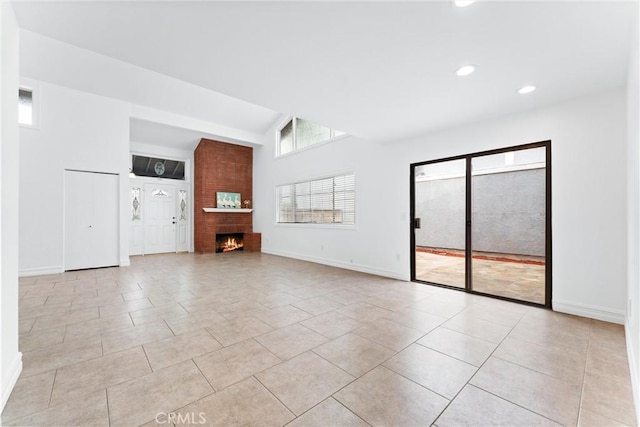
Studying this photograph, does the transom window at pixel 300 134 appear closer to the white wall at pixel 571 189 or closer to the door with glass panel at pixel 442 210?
the white wall at pixel 571 189

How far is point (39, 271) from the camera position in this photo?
4.91 m

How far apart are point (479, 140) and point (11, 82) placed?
480 cm

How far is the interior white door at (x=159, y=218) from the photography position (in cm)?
789

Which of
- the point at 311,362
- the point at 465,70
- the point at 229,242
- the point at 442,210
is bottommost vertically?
the point at 311,362

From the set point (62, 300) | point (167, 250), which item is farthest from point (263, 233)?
point (62, 300)

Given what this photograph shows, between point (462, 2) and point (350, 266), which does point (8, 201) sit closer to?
point (462, 2)

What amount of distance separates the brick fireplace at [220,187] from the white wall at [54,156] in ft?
8.45

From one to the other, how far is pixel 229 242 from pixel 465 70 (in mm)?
8130

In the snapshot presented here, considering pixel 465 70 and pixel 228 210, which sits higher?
pixel 465 70

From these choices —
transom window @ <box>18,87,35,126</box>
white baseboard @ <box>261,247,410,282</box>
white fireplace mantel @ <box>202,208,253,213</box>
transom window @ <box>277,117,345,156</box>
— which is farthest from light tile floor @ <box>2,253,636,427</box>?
white fireplace mantel @ <box>202,208,253,213</box>

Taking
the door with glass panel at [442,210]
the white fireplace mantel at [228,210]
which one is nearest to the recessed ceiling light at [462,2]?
the door with glass panel at [442,210]

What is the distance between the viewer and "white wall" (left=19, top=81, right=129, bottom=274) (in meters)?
4.87

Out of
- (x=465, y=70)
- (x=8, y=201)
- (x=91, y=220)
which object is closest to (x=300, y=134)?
(x=91, y=220)

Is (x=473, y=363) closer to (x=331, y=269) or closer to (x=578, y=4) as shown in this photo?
(x=578, y=4)
